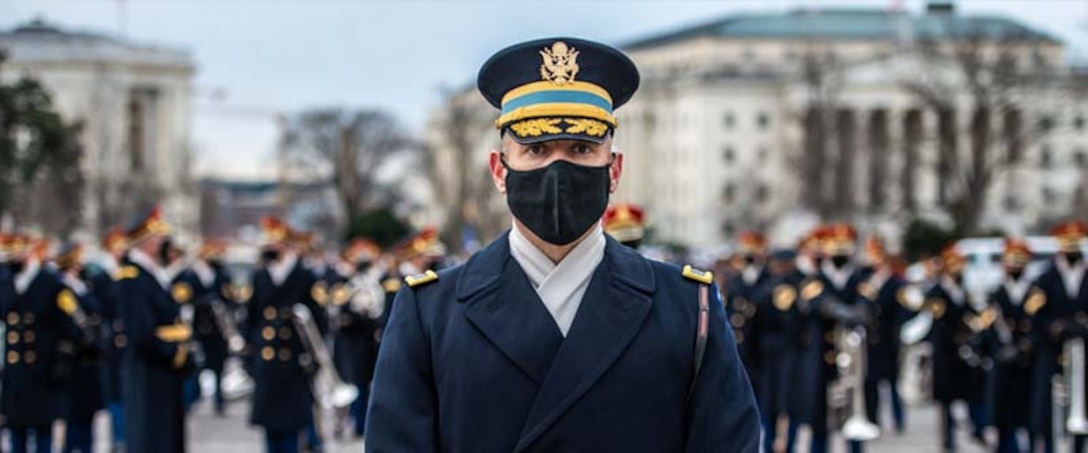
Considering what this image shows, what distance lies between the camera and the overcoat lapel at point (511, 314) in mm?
4918

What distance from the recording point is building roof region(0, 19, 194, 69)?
96.3m

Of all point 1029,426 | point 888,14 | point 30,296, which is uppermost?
point 888,14

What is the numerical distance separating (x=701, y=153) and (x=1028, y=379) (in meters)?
108

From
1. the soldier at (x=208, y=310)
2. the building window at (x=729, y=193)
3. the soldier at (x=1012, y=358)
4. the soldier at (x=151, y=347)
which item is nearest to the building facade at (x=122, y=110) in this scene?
the building window at (x=729, y=193)

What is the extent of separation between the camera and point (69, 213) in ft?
166

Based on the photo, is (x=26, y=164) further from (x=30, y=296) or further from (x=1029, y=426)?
(x=1029, y=426)

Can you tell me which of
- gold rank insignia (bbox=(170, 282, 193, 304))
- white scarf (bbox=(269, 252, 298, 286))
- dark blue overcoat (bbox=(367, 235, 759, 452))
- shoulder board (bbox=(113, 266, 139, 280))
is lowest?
gold rank insignia (bbox=(170, 282, 193, 304))

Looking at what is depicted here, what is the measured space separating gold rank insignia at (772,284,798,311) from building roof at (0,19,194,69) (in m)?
71.5

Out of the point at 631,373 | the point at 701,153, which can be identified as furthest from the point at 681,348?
the point at 701,153

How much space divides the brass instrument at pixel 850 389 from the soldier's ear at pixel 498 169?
1090 cm

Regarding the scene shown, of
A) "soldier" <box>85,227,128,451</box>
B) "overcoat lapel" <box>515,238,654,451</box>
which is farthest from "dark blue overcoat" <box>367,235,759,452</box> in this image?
"soldier" <box>85,227,128,451</box>

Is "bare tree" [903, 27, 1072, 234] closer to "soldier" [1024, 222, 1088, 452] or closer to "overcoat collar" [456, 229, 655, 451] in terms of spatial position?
"soldier" [1024, 222, 1088, 452]

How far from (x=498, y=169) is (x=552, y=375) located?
0.61m

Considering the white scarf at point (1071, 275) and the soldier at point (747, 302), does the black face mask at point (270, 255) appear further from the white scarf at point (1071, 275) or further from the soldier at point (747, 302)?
the white scarf at point (1071, 275)
